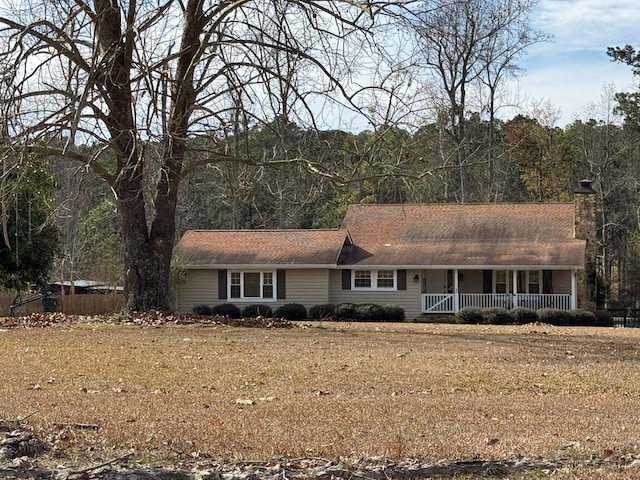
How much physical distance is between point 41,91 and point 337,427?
13.6 m

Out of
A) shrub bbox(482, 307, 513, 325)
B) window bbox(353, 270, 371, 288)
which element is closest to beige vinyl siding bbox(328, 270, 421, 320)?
window bbox(353, 270, 371, 288)

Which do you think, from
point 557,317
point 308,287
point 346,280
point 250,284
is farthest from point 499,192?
point 557,317

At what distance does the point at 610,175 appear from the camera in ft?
177


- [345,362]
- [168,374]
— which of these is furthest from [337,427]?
[345,362]

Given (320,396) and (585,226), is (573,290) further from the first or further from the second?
(320,396)

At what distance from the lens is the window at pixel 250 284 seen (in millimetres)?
38188

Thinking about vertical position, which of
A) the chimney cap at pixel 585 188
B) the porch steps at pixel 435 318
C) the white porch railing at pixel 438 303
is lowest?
the porch steps at pixel 435 318

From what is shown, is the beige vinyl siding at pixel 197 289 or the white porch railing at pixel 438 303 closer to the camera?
the white porch railing at pixel 438 303

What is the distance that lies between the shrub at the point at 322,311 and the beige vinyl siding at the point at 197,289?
481 cm

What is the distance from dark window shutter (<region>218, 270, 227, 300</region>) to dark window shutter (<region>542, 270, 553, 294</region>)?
12990mm

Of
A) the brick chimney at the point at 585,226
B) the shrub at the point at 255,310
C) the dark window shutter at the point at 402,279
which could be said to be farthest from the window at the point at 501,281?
the shrub at the point at 255,310

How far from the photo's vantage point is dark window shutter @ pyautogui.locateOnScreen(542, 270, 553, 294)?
37219 mm

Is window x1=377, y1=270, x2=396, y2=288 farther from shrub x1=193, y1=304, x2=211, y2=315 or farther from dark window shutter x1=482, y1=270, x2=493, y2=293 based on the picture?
shrub x1=193, y1=304, x2=211, y2=315

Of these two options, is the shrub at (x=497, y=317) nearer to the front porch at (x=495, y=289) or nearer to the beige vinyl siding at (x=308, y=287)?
the front porch at (x=495, y=289)
